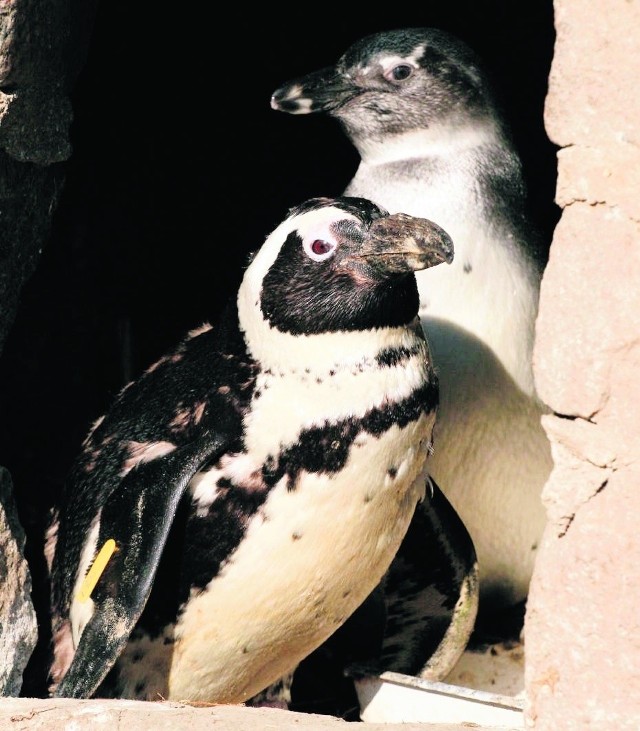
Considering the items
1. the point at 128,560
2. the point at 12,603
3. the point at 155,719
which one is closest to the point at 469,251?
the point at 128,560

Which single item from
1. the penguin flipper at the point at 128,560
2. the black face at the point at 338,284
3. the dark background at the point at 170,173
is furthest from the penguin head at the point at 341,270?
the dark background at the point at 170,173

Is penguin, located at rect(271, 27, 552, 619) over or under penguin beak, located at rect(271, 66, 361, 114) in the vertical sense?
under

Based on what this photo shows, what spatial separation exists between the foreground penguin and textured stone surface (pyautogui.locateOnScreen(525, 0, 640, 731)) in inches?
21.2

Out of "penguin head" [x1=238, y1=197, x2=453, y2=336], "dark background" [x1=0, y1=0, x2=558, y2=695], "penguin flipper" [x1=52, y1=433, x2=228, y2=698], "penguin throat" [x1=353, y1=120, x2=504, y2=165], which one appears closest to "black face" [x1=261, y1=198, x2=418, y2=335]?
"penguin head" [x1=238, y1=197, x2=453, y2=336]

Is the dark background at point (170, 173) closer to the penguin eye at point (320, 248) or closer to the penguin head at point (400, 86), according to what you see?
the penguin head at point (400, 86)

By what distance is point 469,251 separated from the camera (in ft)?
10.5

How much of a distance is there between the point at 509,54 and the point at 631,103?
8.05 feet

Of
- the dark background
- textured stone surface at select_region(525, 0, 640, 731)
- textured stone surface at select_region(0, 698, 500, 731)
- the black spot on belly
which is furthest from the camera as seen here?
the dark background

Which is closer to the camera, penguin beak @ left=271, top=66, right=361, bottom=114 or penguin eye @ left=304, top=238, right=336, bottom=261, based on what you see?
penguin eye @ left=304, top=238, right=336, bottom=261

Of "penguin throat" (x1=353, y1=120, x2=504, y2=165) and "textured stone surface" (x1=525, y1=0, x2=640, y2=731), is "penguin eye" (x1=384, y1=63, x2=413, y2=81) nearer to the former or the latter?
"penguin throat" (x1=353, y1=120, x2=504, y2=165)

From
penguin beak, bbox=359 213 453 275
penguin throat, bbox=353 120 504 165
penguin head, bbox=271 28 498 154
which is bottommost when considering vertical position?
penguin throat, bbox=353 120 504 165

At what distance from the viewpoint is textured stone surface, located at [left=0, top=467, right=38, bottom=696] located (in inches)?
103

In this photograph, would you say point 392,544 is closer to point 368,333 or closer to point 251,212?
point 368,333

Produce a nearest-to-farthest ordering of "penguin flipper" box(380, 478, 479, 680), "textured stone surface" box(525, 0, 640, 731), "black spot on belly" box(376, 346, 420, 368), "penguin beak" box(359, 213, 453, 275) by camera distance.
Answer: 1. "textured stone surface" box(525, 0, 640, 731)
2. "penguin beak" box(359, 213, 453, 275)
3. "black spot on belly" box(376, 346, 420, 368)
4. "penguin flipper" box(380, 478, 479, 680)
